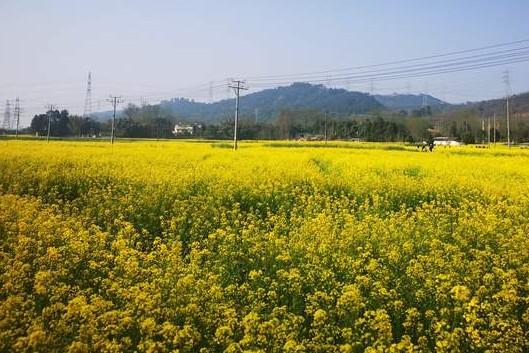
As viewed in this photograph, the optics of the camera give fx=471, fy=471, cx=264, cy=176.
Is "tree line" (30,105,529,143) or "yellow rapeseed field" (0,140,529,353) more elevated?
"tree line" (30,105,529,143)

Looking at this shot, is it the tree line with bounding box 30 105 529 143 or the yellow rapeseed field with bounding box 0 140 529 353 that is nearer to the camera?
the yellow rapeseed field with bounding box 0 140 529 353

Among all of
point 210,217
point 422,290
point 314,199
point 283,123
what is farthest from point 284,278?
point 283,123

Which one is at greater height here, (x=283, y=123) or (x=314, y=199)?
(x=283, y=123)

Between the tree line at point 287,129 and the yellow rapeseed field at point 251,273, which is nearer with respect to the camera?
the yellow rapeseed field at point 251,273

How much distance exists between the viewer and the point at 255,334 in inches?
157

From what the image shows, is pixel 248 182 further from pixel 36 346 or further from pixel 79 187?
pixel 36 346

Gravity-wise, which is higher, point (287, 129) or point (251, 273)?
point (287, 129)

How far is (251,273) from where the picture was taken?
532cm

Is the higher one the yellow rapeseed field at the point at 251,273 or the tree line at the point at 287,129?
the tree line at the point at 287,129

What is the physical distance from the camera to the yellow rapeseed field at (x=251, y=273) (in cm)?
398

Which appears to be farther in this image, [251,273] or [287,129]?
[287,129]

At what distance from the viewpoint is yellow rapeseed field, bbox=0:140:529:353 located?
3977 mm

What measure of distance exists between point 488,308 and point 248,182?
7.91 m

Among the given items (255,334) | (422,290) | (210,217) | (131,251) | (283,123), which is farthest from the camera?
(283,123)
